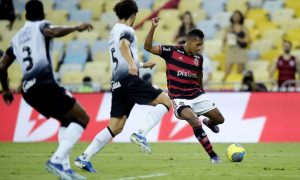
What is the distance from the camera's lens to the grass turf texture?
11555 mm

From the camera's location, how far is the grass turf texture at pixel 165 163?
11555mm

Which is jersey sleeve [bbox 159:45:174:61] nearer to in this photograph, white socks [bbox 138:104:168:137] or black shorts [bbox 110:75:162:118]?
white socks [bbox 138:104:168:137]

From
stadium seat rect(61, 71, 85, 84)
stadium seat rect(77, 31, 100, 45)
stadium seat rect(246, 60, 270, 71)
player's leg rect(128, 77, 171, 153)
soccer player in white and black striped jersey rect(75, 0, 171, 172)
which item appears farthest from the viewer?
stadium seat rect(77, 31, 100, 45)

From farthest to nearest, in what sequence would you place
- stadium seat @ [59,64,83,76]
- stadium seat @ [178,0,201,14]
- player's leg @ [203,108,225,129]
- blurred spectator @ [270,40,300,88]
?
1. stadium seat @ [178,0,201,14]
2. stadium seat @ [59,64,83,76]
3. blurred spectator @ [270,40,300,88]
4. player's leg @ [203,108,225,129]

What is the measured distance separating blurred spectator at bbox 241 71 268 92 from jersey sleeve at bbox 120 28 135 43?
8681mm

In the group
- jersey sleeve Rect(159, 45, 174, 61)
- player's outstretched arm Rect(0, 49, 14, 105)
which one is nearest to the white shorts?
jersey sleeve Rect(159, 45, 174, 61)

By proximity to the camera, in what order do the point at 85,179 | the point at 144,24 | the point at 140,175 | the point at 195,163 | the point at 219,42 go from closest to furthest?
the point at 85,179 < the point at 140,175 < the point at 195,163 < the point at 219,42 < the point at 144,24

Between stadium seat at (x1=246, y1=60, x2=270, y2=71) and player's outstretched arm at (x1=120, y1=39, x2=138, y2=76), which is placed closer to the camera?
player's outstretched arm at (x1=120, y1=39, x2=138, y2=76)

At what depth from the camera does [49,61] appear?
10492mm

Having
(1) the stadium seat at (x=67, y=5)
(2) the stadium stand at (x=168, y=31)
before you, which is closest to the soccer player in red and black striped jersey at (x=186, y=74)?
(2) the stadium stand at (x=168, y=31)

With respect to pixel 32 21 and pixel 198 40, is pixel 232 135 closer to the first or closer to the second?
pixel 198 40

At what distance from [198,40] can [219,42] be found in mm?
10641

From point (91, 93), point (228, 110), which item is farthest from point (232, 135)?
point (91, 93)

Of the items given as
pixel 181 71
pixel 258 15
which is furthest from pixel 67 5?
pixel 181 71
